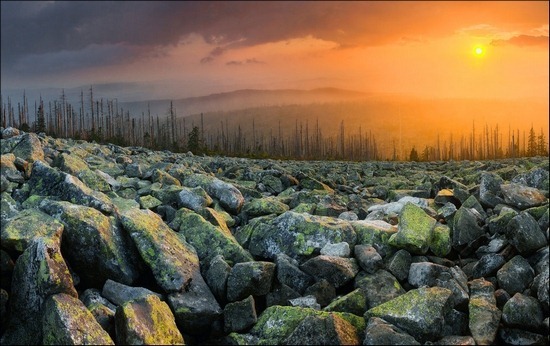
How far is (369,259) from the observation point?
780 centimetres

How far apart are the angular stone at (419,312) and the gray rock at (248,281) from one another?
1.73 m

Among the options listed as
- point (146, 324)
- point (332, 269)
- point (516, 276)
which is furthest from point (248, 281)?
point (516, 276)

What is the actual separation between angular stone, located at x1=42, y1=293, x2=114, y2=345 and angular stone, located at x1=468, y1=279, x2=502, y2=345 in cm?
467

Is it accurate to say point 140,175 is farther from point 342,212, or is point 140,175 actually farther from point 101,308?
point 101,308

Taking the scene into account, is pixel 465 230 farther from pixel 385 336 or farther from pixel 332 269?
pixel 385 336

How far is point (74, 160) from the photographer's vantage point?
37.2ft

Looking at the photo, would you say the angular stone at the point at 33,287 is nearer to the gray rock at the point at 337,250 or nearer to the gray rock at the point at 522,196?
the gray rock at the point at 337,250

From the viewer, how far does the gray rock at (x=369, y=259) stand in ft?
25.3

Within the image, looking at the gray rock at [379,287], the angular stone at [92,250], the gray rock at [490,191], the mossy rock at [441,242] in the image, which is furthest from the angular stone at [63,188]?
the gray rock at [490,191]

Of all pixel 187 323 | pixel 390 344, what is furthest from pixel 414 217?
pixel 187 323

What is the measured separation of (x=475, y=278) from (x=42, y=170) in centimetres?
865

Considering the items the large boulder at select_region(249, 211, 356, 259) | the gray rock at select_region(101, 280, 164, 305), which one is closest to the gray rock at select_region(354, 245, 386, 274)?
the large boulder at select_region(249, 211, 356, 259)

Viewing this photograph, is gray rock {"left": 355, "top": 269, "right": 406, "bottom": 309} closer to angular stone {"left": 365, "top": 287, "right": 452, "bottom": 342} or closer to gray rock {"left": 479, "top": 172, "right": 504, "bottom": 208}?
angular stone {"left": 365, "top": 287, "right": 452, "bottom": 342}

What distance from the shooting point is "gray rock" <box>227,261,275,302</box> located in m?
7.16
